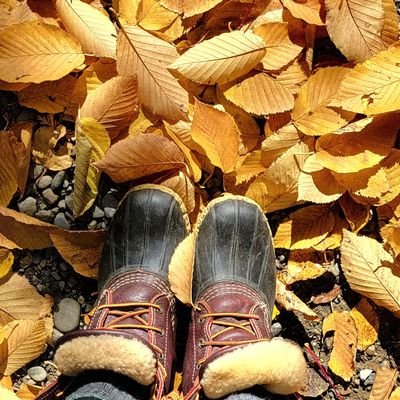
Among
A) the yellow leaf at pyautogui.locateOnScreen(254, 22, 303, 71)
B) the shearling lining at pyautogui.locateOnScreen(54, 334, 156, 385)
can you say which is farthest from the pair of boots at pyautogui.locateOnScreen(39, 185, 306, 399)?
the yellow leaf at pyautogui.locateOnScreen(254, 22, 303, 71)

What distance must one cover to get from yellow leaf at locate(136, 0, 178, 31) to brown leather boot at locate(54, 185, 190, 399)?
40 cm

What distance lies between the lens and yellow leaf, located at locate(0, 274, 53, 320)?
1.92 meters

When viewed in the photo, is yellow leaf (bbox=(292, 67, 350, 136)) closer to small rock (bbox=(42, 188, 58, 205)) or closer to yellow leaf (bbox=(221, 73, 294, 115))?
yellow leaf (bbox=(221, 73, 294, 115))

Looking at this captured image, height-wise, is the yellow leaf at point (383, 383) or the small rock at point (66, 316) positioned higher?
the small rock at point (66, 316)

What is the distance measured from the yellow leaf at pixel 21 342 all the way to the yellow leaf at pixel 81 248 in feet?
0.56

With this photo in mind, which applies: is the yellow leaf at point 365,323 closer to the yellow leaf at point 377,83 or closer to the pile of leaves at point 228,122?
the pile of leaves at point 228,122

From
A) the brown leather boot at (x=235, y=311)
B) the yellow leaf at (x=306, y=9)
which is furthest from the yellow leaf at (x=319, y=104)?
the brown leather boot at (x=235, y=311)

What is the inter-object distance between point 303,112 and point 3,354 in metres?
0.95

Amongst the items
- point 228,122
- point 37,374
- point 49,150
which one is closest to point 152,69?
point 228,122

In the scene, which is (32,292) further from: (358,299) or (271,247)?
(358,299)

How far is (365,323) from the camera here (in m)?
1.95

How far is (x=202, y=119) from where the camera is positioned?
1.82 metres

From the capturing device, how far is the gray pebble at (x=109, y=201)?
77.5 inches

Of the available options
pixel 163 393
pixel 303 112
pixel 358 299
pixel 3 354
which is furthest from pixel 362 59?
pixel 3 354
